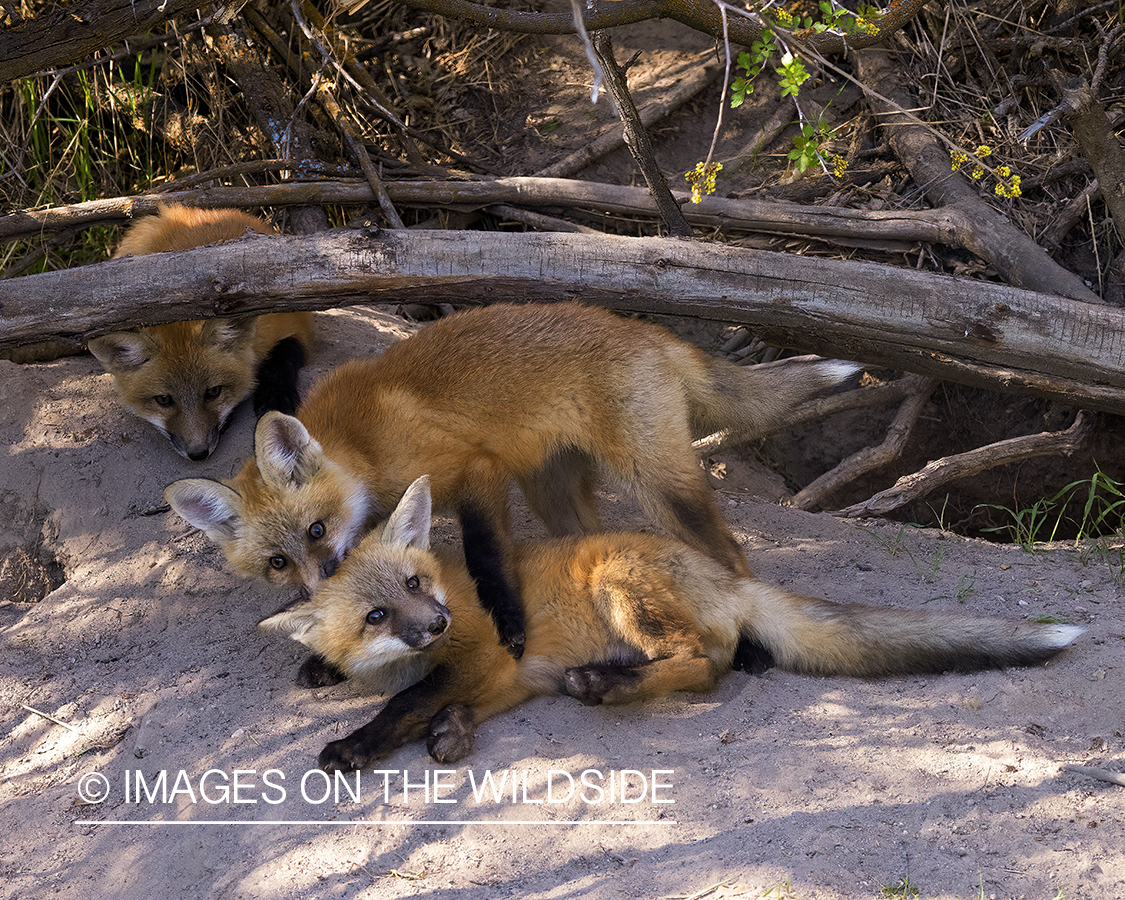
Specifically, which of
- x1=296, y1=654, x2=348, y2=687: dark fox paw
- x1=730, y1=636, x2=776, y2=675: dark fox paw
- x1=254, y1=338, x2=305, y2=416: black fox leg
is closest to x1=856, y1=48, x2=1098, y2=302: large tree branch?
x1=730, y1=636, x2=776, y2=675: dark fox paw

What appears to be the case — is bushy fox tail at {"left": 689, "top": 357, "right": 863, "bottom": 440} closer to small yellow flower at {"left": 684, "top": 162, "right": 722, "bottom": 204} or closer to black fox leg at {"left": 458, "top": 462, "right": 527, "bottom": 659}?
small yellow flower at {"left": 684, "top": 162, "right": 722, "bottom": 204}

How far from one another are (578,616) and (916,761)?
1.28 m

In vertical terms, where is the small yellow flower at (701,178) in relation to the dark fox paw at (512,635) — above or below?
above

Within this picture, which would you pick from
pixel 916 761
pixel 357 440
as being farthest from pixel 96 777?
pixel 916 761

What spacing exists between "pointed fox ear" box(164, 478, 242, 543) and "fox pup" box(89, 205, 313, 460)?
1.09m

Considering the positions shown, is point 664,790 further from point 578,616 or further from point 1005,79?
point 1005,79

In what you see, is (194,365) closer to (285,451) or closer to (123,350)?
(123,350)

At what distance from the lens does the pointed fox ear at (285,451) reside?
126 inches

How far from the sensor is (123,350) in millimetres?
4336

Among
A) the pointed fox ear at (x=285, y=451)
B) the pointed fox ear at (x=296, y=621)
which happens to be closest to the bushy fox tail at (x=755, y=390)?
the pointed fox ear at (x=285, y=451)

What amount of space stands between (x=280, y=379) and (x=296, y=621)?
6.56 ft

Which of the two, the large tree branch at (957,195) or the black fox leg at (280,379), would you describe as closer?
the black fox leg at (280,379)

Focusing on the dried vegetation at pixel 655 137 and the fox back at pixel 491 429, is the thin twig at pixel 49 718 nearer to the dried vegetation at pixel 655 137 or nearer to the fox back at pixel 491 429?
the fox back at pixel 491 429

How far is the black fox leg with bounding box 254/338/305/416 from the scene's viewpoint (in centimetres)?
465
